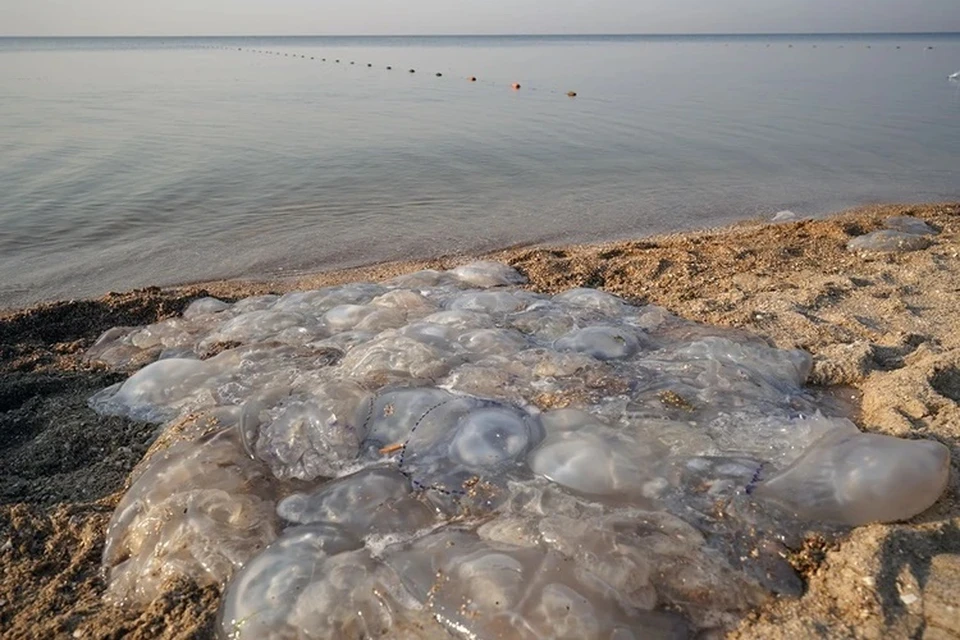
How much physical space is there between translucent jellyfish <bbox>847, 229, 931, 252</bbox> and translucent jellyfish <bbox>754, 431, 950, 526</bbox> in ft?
11.3

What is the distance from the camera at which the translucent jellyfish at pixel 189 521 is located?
7.00ft

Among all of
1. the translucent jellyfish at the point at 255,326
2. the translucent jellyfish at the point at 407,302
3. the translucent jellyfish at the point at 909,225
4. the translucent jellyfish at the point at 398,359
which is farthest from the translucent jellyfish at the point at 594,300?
the translucent jellyfish at the point at 909,225

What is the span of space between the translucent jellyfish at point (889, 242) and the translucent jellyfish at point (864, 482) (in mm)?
3451

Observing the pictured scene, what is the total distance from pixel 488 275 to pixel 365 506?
286 cm

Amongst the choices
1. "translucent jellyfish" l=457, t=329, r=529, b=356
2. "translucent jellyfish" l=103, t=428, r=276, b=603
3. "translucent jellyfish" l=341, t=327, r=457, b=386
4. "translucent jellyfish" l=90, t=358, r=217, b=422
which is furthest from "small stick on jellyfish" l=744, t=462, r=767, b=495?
"translucent jellyfish" l=90, t=358, r=217, b=422

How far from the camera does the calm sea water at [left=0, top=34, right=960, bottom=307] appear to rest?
664cm

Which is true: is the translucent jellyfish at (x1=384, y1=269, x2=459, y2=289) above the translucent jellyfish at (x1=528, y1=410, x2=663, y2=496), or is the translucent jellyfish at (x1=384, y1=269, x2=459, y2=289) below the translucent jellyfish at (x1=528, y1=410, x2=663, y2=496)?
below

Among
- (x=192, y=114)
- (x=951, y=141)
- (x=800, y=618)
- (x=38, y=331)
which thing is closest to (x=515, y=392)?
(x=800, y=618)

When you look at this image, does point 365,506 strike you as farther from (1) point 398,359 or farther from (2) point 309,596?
(1) point 398,359

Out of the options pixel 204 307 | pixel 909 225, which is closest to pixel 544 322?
pixel 204 307

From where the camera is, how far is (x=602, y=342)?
350cm

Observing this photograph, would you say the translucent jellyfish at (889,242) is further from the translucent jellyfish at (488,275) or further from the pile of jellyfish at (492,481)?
the translucent jellyfish at (488,275)

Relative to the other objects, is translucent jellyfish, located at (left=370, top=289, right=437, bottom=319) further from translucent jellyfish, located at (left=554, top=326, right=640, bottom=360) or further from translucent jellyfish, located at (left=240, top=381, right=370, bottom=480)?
translucent jellyfish, located at (left=240, top=381, right=370, bottom=480)

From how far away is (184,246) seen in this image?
662cm
